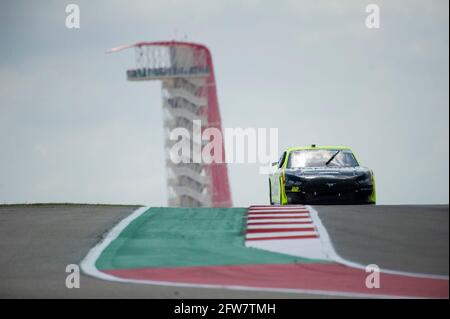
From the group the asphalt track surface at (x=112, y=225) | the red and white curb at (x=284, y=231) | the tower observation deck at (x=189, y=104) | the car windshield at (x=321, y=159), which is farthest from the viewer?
the tower observation deck at (x=189, y=104)

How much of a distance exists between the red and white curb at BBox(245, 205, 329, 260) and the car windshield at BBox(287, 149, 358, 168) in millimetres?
1982

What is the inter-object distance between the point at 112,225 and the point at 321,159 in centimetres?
526

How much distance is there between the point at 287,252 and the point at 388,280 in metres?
2.40

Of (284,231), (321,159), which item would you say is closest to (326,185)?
(321,159)

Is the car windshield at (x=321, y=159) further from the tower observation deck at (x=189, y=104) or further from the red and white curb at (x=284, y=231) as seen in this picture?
the tower observation deck at (x=189, y=104)

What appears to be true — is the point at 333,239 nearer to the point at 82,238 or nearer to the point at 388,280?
the point at 388,280

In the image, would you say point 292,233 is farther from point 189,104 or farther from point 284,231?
point 189,104

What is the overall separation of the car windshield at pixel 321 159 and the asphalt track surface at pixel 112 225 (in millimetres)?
2264

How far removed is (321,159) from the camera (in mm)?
17609

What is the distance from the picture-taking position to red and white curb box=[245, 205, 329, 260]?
11.8 m

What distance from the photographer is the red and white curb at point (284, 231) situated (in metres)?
11.8

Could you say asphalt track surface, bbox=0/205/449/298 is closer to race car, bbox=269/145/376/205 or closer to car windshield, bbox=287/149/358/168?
race car, bbox=269/145/376/205

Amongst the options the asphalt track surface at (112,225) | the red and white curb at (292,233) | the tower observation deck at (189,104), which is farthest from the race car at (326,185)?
the tower observation deck at (189,104)
